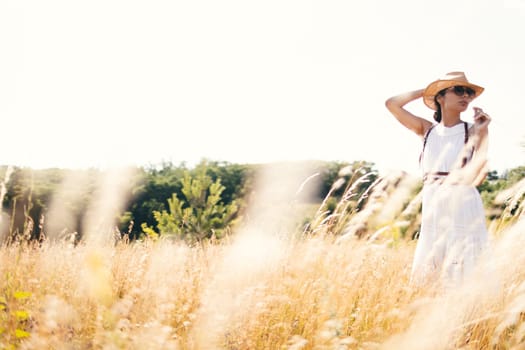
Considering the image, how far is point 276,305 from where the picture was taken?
236 centimetres

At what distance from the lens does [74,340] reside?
7.29 feet

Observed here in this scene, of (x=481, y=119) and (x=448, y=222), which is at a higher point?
(x=481, y=119)

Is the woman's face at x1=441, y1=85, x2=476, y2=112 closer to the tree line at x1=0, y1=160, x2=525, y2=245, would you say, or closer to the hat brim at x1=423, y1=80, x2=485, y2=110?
the hat brim at x1=423, y1=80, x2=485, y2=110

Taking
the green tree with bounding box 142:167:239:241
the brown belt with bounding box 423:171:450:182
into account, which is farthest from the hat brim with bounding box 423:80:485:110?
the green tree with bounding box 142:167:239:241

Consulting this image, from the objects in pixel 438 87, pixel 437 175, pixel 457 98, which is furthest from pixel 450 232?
pixel 438 87

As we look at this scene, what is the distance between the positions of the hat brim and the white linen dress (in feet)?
1.12

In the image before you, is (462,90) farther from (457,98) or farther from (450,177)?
(450,177)

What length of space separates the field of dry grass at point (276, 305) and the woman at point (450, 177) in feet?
0.67

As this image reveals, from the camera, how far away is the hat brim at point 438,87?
10.3ft

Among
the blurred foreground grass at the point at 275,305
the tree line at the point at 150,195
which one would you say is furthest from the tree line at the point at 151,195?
the blurred foreground grass at the point at 275,305

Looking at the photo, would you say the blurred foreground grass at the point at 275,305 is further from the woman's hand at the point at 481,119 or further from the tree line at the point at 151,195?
the tree line at the point at 151,195

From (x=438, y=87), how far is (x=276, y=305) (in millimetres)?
1941

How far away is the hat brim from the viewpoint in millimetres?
3152

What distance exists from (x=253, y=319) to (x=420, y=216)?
1262 mm
